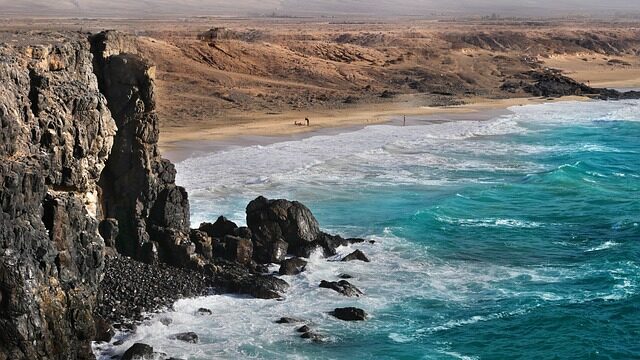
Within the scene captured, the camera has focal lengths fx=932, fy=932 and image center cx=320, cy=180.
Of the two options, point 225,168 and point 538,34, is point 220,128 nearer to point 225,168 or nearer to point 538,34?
point 225,168

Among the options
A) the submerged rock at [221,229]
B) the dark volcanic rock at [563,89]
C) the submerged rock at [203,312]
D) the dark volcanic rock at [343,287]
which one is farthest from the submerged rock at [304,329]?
the dark volcanic rock at [563,89]

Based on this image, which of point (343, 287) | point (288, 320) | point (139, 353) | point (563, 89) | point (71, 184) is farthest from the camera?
point (563, 89)

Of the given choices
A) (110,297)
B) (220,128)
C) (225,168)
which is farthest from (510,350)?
(220,128)

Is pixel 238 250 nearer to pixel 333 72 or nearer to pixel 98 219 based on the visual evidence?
pixel 98 219

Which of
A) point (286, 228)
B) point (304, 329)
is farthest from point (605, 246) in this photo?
point (304, 329)

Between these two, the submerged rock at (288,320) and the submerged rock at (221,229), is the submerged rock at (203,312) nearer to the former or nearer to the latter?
the submerged rock at (288,320)
